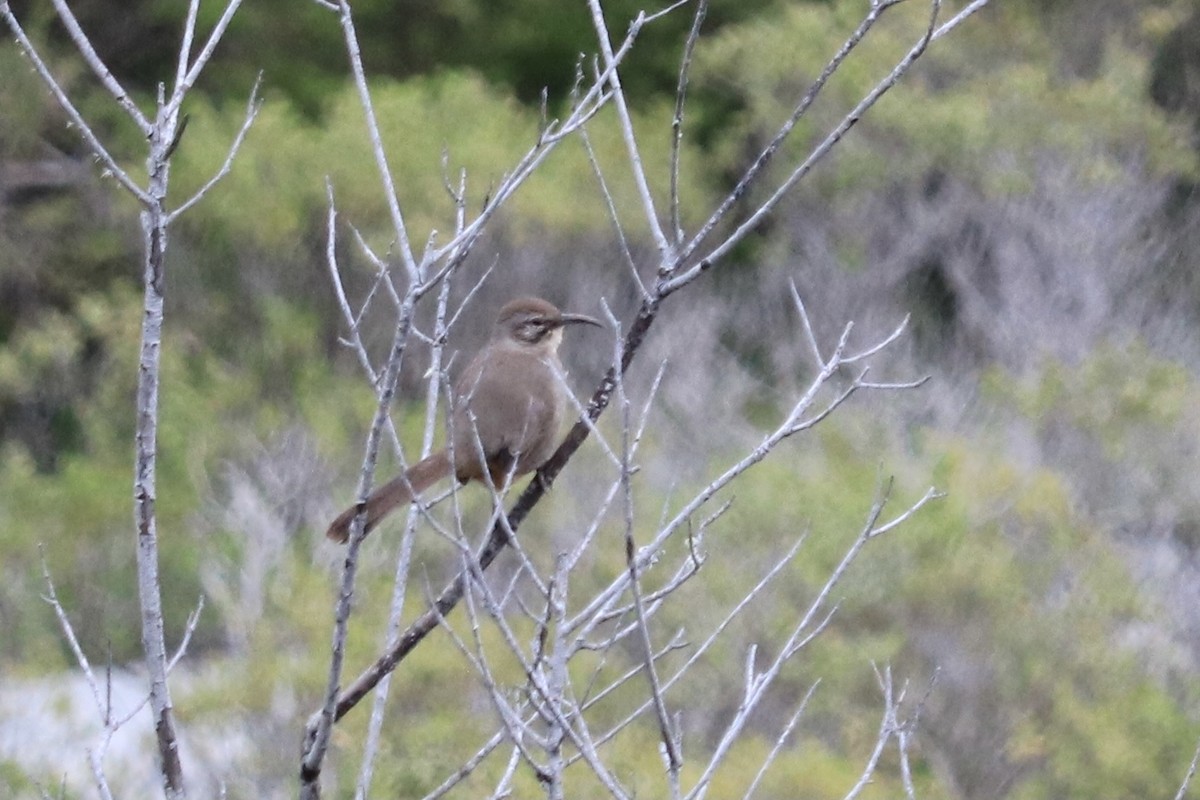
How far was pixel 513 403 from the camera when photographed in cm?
482

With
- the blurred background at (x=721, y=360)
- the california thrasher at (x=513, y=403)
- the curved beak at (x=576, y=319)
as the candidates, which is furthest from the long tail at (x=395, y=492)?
the blurred background at (x=721, y=360)

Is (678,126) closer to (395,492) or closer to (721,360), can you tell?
(395,492)

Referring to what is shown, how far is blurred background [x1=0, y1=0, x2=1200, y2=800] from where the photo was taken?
1009cm

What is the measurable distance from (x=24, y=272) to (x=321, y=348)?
5169 millimetres

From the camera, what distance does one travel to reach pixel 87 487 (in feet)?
44.9

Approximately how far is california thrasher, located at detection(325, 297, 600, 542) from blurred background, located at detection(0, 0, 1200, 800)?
4072 mm

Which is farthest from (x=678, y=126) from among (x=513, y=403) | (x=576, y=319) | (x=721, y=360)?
(x=721, y=360)

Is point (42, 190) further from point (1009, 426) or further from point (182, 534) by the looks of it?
point (1009, 426)

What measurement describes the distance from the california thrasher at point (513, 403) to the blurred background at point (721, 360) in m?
4.07

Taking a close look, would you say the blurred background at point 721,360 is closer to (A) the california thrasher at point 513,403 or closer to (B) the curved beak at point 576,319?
(A) the california thrasher at point 513,403

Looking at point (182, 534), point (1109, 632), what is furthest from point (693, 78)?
point (1109, 632)

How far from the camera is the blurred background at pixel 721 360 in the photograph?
10094mm

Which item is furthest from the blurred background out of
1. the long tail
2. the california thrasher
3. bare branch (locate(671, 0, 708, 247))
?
bare branch (locate(671, 0, 708, 247))

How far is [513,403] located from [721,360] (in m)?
9.87
